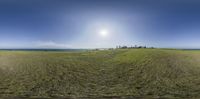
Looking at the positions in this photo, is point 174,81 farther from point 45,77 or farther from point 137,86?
point 45,77

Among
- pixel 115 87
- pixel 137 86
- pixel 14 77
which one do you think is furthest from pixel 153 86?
pixel 14 77

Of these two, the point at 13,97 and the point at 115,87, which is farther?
the point at 115,87

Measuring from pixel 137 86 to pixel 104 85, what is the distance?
458 centimetres

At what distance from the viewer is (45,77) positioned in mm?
45062

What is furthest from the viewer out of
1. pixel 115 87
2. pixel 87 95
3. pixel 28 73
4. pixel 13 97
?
pixel 28 73

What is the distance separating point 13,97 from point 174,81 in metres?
24.0

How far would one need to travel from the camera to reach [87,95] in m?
32.7

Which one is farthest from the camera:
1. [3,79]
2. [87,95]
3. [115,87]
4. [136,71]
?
[136,71]

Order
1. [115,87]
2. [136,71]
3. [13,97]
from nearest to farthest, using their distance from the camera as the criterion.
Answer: [13,97] → [115,87] → [136,71]

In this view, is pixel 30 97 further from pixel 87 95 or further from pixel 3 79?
pixel 3 79

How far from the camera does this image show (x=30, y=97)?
30.8 metres

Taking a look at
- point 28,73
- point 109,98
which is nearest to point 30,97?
point 109,98

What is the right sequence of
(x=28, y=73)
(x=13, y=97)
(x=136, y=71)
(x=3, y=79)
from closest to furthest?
(x=13, y=97)
(x=3, y=79)
(x=28, y=73)
(x=136, y=71)

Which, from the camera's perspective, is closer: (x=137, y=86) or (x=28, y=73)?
(x=137, y=86)
